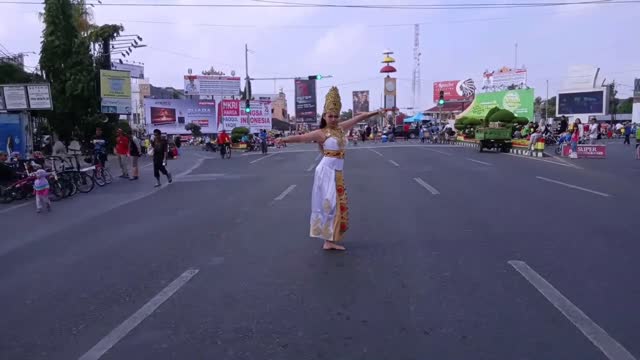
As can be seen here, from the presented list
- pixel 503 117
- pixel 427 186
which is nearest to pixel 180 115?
pixel 503 117

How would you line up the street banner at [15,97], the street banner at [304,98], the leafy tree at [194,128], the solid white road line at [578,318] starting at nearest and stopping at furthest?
the solid white road line at [578,318] < the street banner at [15,97] < the leafy tree at [194,128] < the street banner at [304,98]

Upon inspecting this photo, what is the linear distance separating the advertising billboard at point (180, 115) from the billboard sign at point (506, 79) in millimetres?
37377

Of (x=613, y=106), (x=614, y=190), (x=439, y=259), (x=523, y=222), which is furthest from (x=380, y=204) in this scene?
(x=613, y=106)

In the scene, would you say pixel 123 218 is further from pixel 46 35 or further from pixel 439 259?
pixel 46 35

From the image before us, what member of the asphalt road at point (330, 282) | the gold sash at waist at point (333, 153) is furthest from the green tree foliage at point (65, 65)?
the gold sash at waist at point (333, 153)

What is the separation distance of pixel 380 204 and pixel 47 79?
31.3 metres

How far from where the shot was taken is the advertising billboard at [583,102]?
64125mm

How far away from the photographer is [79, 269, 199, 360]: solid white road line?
429cm

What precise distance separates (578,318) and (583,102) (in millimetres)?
68043

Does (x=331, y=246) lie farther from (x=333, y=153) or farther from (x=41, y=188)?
(x=41, y=188)

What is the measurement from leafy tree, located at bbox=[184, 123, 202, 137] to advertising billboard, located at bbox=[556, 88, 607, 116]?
42254mm

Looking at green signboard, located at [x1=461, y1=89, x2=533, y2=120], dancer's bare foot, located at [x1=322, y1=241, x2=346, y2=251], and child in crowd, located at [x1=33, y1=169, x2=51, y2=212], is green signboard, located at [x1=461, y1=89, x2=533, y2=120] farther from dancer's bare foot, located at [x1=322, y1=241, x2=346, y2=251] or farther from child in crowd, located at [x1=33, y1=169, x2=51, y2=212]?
dancer's bare foot, located at [x1=322, y1=241, x2=346, y2=251]

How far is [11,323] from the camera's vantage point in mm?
5000

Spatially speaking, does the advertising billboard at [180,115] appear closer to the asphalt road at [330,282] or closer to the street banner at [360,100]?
the street banner at [360,100]
